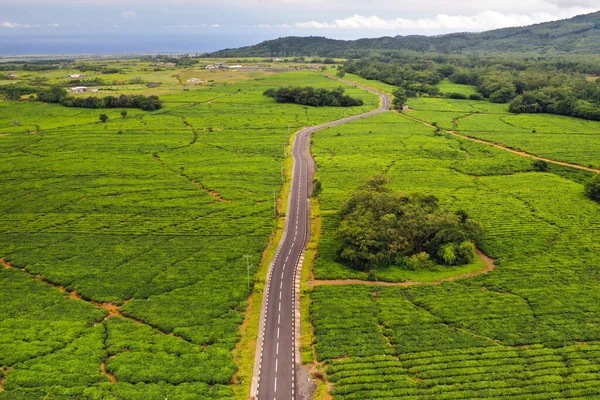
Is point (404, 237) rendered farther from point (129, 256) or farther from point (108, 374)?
point (108, 374)

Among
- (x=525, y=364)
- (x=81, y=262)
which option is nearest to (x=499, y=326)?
(x=525, y=364)

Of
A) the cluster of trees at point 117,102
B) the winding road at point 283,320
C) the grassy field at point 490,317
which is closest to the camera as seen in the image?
the winding road at point 283,320

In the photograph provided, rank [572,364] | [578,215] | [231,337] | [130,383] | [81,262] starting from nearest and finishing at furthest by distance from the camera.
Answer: [130,383] < [572,364] < [231,337] < [81,262] < [578,215]

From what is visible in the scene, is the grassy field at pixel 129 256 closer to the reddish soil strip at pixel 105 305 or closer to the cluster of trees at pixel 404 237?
the reddish soil strip at pixel 105 305

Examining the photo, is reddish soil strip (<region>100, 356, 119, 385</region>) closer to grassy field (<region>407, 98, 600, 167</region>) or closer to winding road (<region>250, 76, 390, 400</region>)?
winding road (<region>250, 76, 390, 400</region>)

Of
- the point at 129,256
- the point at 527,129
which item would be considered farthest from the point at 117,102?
the point at 527,129

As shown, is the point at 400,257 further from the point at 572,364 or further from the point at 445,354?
the point at 572,364

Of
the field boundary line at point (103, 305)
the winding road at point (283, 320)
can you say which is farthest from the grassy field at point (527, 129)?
the field boundary line at point (103, 305)
